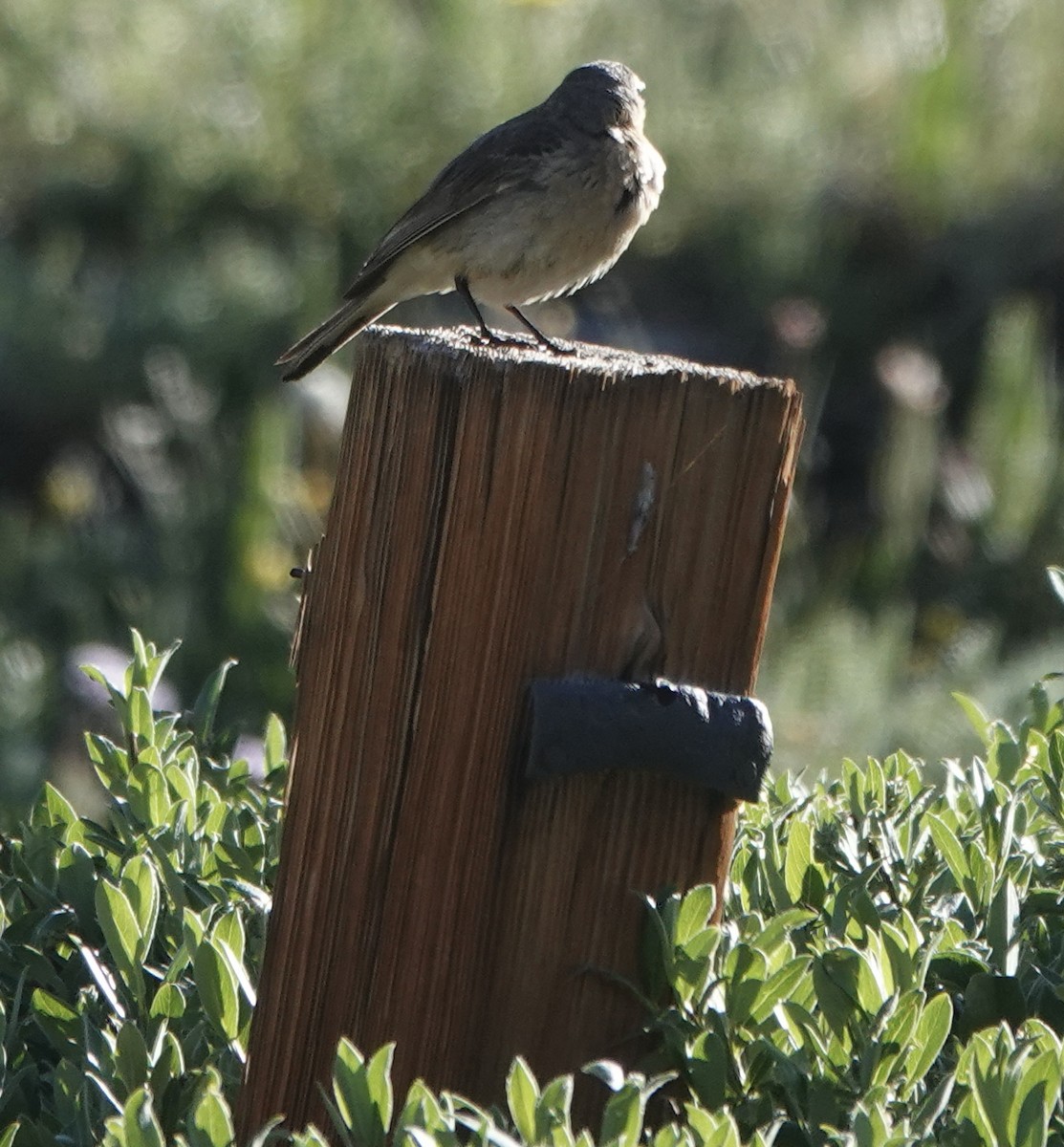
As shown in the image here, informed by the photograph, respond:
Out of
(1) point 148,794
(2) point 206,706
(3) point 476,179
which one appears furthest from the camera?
(3) point 476,179

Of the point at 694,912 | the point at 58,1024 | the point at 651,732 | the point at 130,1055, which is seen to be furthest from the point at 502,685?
the point at 58,1024

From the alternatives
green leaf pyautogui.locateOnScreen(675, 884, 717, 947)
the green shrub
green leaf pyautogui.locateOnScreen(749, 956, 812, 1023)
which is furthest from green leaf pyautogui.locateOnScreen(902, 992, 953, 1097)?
green leaf pyautogui.locateOnScreen(675, 884, 717, 947)

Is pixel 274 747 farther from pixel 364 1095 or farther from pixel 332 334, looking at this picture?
pixel 332 334

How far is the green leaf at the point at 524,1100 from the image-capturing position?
5.36 ft

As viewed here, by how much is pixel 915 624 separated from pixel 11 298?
13.5 ft

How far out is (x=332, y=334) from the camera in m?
4.20

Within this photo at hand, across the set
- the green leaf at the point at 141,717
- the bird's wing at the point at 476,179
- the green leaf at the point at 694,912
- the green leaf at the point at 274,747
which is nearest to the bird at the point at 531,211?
the bird's wing at the point at 476,179

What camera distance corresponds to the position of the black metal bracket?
1.92 meters

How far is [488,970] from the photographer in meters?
2.00

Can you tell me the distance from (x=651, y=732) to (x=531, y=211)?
7.64ft

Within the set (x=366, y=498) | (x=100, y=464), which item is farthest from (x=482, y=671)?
(x=100, y=464)

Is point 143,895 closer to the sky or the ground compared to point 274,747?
closer to the ground

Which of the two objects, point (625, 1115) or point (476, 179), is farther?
point (476, 179)

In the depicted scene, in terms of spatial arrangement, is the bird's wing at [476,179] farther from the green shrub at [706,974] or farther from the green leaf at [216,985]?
the green leaf at [216,985]
